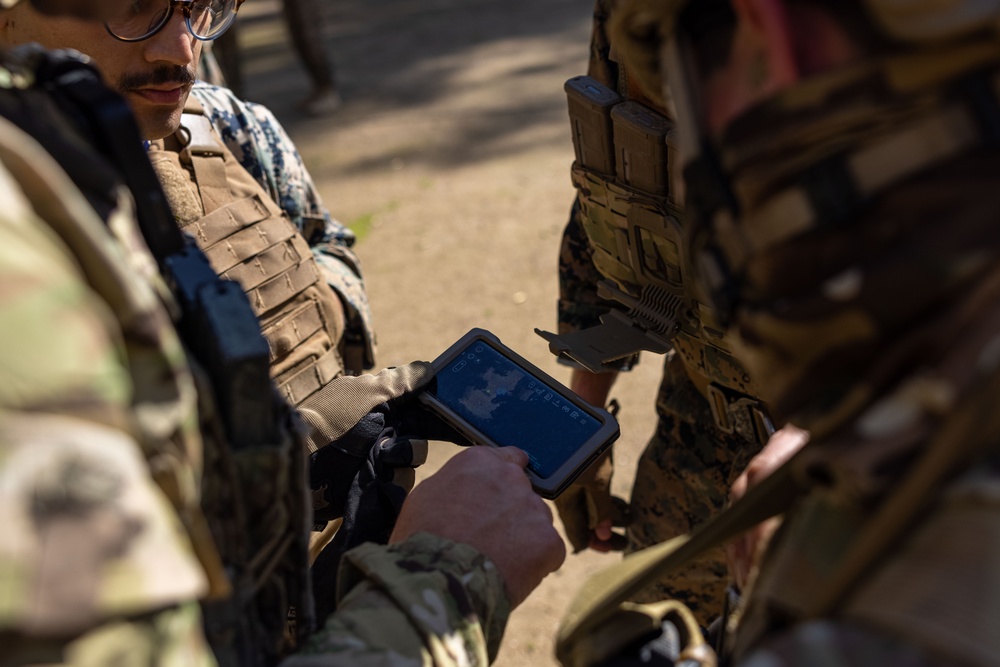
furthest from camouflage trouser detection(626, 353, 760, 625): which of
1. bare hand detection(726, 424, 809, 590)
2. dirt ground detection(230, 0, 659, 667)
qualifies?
bare hand detection(726, 424, 809, 590)

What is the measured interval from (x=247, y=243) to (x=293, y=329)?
20 cm

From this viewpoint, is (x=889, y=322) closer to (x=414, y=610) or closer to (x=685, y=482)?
(x=414, y=610)

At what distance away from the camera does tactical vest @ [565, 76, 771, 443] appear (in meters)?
Answer: 1.83

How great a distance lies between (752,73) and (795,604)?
48cm

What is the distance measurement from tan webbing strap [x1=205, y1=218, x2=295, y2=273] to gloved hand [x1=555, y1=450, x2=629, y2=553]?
914 millimetres

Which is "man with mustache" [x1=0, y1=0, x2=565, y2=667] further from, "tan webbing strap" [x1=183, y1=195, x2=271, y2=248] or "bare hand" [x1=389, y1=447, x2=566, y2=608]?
"tan webbing strap" [x1=183, y1=195, x2=271, y2=248]

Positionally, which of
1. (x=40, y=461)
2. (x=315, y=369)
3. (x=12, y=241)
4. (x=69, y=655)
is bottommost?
(x=315, y=369)

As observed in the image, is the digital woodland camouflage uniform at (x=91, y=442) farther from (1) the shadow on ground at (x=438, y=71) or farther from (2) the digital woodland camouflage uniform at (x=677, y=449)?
(1) the shadow on ground at (x=438, y=71)

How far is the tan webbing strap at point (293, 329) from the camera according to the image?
1.98m

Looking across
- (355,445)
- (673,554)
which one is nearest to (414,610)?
(673,554)

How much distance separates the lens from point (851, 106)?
0.81 m

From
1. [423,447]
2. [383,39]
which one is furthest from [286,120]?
[423,447]

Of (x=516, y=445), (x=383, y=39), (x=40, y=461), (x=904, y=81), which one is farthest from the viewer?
(x=383, y=39)

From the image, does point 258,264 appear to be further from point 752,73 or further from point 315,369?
point 752,73
